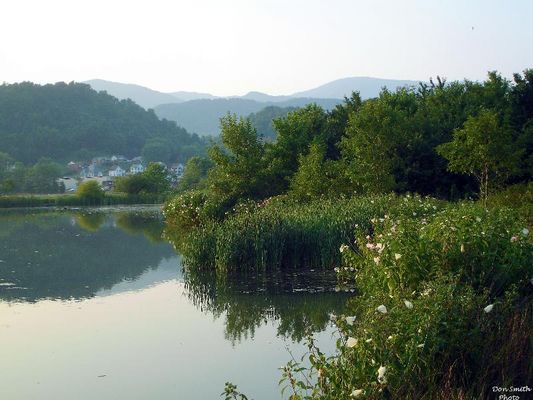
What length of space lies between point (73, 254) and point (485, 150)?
15.5 m

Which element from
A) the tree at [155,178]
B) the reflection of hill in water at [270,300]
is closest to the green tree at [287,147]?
the reflection of hill in water at [270,300]

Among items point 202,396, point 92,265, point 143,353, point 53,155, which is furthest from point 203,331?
point 53,155

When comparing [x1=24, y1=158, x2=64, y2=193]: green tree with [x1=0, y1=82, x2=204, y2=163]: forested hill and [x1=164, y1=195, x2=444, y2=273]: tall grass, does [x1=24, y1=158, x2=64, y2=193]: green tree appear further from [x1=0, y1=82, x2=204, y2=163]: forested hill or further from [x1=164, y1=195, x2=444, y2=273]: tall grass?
[x1=164, y1=195, x2=444, y2=273]: tall grass

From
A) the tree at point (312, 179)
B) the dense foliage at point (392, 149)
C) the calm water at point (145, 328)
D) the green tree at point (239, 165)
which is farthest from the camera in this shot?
the green tree at point (239, 165)

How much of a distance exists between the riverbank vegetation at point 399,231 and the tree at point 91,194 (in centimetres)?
2658

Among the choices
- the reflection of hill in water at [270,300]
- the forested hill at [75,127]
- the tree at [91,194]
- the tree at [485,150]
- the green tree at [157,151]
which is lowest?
the reflection of hill in water at [270,300]

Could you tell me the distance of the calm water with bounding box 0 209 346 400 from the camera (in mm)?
9859

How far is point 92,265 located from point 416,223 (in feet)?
43.6

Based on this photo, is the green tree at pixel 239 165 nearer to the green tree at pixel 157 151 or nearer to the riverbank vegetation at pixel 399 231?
the riverbank vegetation at pixel 399 231

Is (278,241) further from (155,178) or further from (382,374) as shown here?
(155,178)

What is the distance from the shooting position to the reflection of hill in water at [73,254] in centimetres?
1803

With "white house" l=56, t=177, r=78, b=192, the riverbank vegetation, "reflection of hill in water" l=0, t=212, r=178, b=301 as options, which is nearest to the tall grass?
the riverbank vegetation

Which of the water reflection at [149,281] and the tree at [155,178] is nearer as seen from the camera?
the water reflection at [149,281]

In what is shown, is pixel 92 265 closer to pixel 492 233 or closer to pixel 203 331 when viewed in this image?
pixel 203 331
